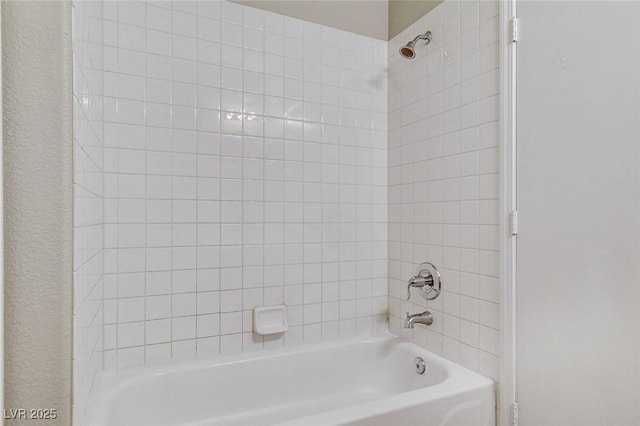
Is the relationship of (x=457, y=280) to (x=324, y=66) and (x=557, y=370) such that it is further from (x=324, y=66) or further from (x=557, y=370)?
(x=324, y=66)

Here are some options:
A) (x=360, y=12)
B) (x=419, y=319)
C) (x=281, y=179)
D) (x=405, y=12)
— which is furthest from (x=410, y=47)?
(x=419, y=319)

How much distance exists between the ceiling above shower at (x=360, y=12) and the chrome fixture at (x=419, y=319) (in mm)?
1507

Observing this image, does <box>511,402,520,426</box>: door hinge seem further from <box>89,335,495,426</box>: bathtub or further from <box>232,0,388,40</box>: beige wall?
<box>232,0,388,40</box>: beige wall

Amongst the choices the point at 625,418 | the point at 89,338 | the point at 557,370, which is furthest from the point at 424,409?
the point at 89,338

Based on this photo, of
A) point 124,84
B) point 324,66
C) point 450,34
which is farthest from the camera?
point 324,66

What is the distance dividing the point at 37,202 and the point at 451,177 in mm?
1533

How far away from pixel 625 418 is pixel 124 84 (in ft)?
7.06

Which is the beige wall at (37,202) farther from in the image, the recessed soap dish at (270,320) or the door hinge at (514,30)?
the door hinge at (514,30)

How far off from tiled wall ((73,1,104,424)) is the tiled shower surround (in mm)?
25

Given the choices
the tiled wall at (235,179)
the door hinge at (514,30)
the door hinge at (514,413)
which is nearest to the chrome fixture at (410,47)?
the tiled wall at (235,179)

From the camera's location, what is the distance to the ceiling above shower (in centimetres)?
194

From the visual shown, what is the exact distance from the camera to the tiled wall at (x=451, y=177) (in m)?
1.56

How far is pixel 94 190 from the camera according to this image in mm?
1341

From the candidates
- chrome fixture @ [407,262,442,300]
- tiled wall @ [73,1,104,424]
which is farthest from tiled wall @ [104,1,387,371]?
chrome fixture @ [407,262,442,300]
